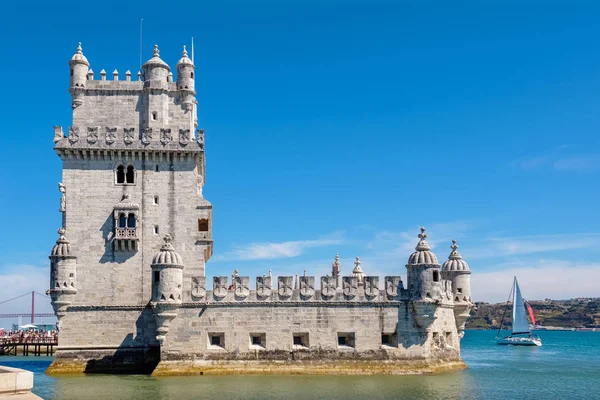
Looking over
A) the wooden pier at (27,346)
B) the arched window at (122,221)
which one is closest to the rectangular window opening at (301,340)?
the arched window at (122,221)

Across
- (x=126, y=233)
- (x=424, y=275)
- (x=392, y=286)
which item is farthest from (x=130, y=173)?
(x=424, y=275)

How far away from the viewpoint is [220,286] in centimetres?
4062

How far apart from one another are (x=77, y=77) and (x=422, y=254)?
2297cm

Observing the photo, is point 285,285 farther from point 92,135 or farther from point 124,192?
point 92,135

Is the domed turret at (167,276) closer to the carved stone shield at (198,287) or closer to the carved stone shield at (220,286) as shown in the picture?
the carved stone shield at (198,287)

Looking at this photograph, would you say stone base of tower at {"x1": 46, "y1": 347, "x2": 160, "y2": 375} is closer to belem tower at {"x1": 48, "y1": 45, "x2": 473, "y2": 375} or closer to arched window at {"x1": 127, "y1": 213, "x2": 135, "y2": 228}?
belem tower at {"x1": 48, "y1": 45, "x2": 473, "y2": 375}

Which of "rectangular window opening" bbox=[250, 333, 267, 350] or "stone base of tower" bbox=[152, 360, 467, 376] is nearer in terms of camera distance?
"stone base of tower" bbox=[152, 360, 467, 376]

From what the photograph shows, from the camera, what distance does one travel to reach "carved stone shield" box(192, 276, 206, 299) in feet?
133

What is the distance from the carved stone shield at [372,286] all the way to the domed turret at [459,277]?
6.51 meters

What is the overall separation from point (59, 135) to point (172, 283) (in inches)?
451

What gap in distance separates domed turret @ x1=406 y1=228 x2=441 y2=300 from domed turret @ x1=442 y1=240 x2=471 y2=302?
4715 mm

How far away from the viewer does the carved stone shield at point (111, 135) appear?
4297 cm

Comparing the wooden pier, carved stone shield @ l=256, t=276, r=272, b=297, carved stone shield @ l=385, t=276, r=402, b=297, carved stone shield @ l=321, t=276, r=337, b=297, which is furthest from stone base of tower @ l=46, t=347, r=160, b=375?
the wooden pier

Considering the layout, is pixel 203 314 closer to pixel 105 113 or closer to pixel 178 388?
pixel 178 388
